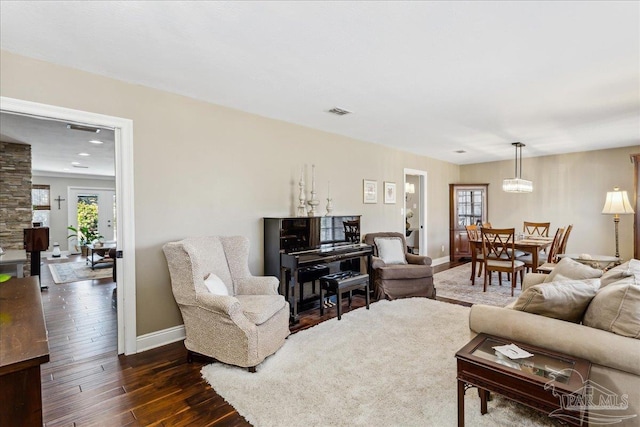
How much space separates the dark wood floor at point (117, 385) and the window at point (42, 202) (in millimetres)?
7489

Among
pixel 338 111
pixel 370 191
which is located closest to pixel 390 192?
pixel 370 191

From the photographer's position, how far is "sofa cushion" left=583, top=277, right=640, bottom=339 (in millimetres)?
1591

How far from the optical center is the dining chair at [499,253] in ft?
16.4

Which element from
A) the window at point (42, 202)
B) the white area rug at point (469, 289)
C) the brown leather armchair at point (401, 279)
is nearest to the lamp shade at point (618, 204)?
the white area rug at point (469, 289)

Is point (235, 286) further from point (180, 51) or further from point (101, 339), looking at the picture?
point (180, 51)

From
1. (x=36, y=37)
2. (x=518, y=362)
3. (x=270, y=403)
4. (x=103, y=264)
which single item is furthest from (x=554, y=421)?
(x=103, y=264)

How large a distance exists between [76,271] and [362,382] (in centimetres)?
716

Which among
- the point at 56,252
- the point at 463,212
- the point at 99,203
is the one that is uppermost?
the point at 99,203

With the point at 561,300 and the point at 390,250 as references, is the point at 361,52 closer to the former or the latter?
the point at 561,300

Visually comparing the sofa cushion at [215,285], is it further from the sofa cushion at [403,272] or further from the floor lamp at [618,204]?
the floor lamp at [618,204]

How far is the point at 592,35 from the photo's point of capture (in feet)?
7.02

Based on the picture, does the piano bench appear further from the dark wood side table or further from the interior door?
the interior door

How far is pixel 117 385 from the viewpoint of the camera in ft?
7.85

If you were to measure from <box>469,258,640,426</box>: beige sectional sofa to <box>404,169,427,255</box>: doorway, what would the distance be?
4701 mm
